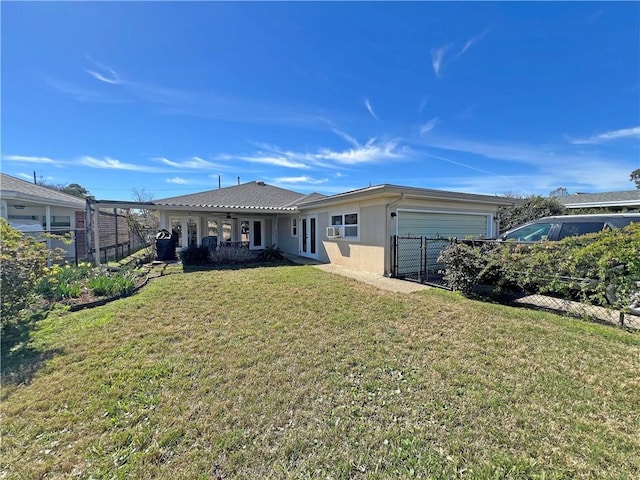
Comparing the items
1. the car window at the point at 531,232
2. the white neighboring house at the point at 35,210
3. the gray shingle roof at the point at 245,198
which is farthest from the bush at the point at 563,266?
the white neighboring house at the point at 35,210

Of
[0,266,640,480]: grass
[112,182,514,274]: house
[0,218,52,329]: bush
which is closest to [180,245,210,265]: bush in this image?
[112,182,514,274]: house

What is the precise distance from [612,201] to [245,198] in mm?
22952

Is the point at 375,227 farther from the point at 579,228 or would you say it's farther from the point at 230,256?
the point at 230,256

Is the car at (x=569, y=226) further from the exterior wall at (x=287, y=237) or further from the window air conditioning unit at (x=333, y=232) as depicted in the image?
the exterior wall at (x=287, y=237)

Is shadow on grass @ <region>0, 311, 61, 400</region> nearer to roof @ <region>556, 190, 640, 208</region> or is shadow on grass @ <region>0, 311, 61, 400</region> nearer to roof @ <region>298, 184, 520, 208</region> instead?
roof @ <region>298, 184, 520, 208</region>

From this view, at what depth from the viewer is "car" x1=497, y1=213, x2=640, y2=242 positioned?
5.72 meters

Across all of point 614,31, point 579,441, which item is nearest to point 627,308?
point 579,441

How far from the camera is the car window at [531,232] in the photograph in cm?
671

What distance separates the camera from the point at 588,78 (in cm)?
928

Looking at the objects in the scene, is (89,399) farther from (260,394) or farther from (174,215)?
(174,215)

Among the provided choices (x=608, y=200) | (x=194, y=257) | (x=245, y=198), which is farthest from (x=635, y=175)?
(x=194, y=257)

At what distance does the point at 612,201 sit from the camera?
666 inches

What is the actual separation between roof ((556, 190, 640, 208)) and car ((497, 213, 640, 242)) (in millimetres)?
14812

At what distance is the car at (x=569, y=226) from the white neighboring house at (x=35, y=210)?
1301 centimetres
